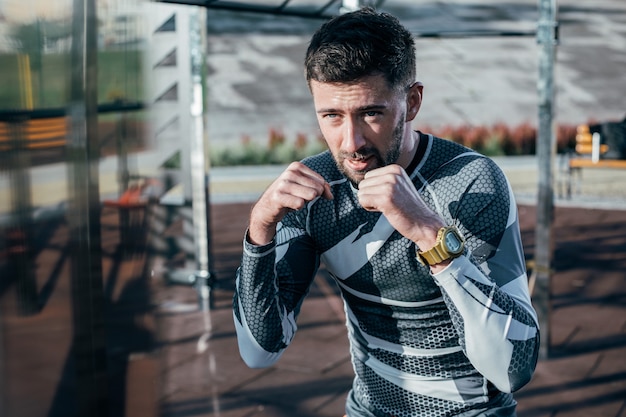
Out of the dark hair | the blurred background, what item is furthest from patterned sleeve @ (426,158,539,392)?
the blurred background

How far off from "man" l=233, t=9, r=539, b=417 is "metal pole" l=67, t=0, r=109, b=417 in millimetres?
667

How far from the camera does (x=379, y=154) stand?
1932 mm

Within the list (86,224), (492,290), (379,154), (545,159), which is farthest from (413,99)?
(545,159)

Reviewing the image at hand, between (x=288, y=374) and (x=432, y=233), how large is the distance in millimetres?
3155

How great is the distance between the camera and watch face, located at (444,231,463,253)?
69.1 inches

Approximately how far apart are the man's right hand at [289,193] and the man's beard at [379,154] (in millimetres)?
78

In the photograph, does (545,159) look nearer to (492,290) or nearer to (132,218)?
(492,290)

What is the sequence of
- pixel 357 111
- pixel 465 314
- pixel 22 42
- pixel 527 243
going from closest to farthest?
pixel 22 42, pixel 465 314, pixel 357 111, pixel 527 243

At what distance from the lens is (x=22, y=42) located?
50.9 inches

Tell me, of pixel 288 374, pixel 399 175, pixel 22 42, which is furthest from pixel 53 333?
pixel 288 374

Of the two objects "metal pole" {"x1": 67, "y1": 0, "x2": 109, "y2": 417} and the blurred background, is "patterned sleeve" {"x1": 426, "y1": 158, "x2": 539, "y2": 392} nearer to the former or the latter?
the blurred background

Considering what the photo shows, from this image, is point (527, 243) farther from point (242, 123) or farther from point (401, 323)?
point (242, 123)

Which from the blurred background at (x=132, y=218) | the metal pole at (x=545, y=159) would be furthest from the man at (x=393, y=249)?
the metal pole at (x=545, y=159)

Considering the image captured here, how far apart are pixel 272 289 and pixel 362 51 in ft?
2.07
